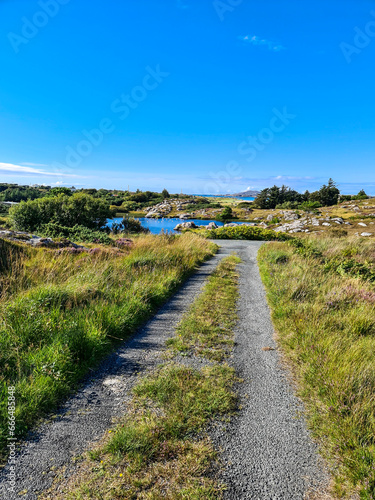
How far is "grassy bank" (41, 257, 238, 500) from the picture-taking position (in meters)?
2.09

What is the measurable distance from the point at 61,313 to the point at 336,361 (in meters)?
4.80

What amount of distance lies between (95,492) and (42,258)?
6.96 metres

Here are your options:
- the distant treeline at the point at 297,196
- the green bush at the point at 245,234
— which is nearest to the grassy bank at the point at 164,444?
the green bush at the point at 245,234

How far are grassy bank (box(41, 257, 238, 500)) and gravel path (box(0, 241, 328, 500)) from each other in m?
0.17

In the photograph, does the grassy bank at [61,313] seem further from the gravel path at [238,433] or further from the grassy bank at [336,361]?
the grassy bank at [336,361]

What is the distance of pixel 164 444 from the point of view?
247 centimetres

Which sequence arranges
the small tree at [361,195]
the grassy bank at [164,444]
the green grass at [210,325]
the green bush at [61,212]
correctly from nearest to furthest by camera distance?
the grassy bank at [164,444] < the green grass at [210,325] < the green bush at [61,212] < the small tree at [361,195]

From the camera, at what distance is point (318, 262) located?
11570 millimetres

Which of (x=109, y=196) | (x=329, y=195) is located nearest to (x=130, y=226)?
(x=109, y=196)

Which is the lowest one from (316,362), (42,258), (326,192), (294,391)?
(294,391)

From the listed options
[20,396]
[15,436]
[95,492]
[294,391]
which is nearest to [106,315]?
[20,396]

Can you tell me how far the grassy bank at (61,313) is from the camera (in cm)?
317

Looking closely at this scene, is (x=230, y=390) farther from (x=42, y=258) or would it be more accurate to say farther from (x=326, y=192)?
(x=326, y=192)

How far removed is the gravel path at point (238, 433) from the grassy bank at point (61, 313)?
11.7 inches
